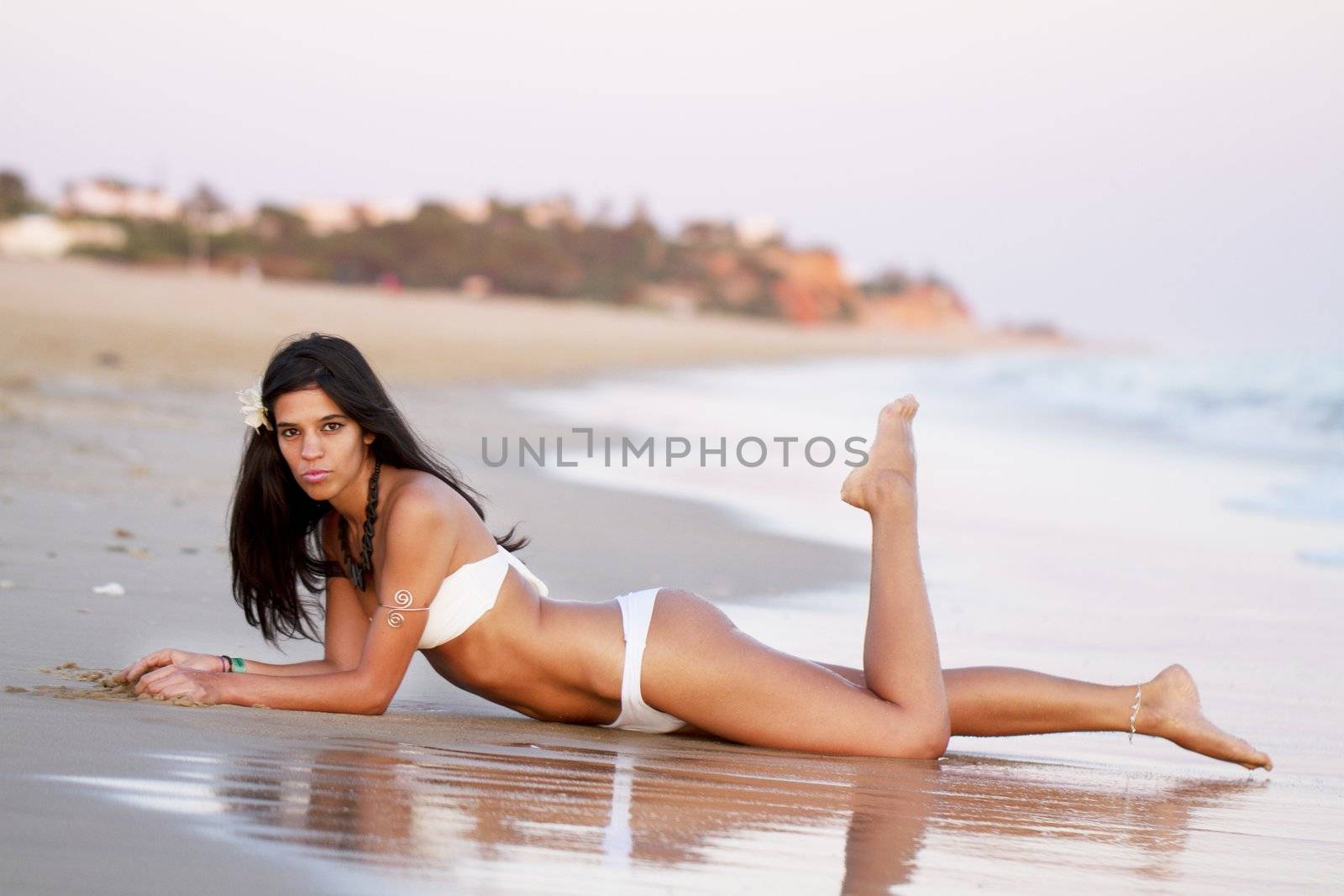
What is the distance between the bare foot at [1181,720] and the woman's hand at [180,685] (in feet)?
7.08

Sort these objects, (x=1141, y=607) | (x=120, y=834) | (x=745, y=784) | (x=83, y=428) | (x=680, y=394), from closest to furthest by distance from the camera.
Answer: (x=120, y=834)
(x=745, y=784)
(x=1141, y=607)
(x=83, y=428)
(x=680, y=394)

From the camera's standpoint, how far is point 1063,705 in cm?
371

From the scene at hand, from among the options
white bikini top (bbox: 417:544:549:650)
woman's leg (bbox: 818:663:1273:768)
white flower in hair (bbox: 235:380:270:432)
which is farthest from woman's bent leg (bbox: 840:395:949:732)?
white flower in hair (bbox: 235:380:270:432)

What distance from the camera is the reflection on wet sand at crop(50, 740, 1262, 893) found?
240 cm

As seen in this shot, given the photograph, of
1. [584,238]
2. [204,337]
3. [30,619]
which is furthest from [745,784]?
[584,238]

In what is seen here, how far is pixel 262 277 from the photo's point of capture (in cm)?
5684

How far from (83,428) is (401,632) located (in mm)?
5765

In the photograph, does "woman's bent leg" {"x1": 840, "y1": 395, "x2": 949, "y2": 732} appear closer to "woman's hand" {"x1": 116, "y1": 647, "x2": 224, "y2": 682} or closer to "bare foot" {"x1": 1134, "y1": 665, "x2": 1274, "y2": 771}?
"bare foot" {"x1": 1134, "y1": 665, "x2": 1274, "y2": 771}

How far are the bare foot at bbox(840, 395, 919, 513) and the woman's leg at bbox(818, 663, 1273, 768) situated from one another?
434 mm

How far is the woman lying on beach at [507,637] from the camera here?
131 inches

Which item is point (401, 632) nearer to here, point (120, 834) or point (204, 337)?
point (120, 834)

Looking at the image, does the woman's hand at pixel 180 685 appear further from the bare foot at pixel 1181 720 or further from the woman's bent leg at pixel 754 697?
the bare foot at pixel 1181 720

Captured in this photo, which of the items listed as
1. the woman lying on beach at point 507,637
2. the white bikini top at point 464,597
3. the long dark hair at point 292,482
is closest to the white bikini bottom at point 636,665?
the woman lying on beach at point 507,637

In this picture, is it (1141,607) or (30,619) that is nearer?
(30,619)
